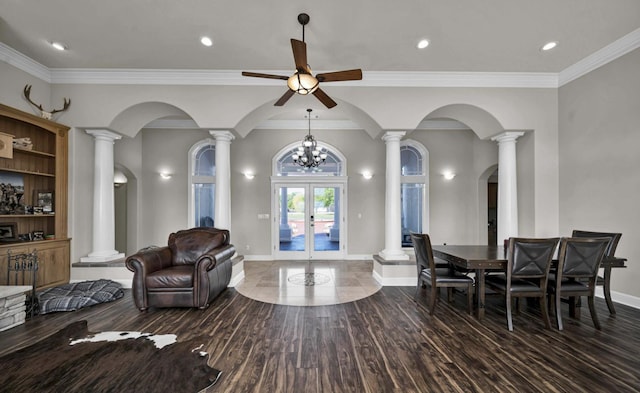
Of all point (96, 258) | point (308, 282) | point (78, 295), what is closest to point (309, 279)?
point (308, 282)

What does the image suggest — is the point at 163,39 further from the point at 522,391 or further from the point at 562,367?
the point at 562,367

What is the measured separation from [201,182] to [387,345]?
238 inches

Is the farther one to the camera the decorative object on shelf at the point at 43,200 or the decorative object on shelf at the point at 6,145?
the decorative object on shelf at the point at 43,200

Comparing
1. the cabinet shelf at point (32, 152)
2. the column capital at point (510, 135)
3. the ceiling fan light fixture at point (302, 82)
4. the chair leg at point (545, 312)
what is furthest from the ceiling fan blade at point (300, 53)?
the cabinet shelf at point (32, 152)

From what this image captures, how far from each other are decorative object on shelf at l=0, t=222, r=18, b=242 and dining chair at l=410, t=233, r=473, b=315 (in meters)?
5.77

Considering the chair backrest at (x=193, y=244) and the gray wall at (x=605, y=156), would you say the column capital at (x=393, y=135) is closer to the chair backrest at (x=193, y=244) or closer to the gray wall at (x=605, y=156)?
the gray wall at (x=605, y=156)

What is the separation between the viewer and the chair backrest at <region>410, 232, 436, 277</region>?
11.6 feet

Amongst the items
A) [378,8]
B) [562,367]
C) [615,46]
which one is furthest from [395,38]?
[562,367]

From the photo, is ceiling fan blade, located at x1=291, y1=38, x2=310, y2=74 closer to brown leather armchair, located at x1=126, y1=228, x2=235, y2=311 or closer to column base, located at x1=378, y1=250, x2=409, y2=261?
brown leather armchair, located at x1=126, y1=228, x2=235, y2=311

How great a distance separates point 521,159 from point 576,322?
2926mm

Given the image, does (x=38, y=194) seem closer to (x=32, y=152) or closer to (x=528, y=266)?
(x=32, y=152)

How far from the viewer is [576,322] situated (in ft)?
11.0

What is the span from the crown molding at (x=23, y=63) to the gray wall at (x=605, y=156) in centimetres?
870

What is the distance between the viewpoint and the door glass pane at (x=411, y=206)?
7320 mm
